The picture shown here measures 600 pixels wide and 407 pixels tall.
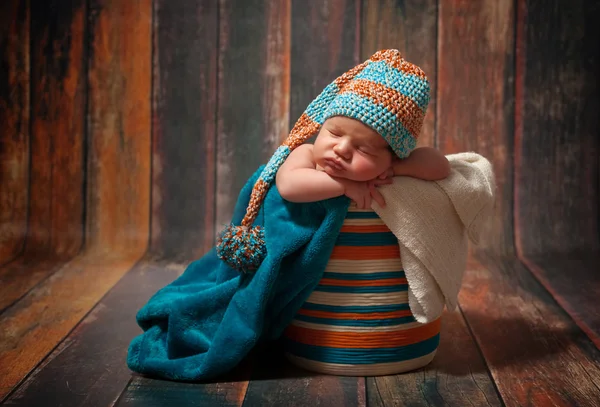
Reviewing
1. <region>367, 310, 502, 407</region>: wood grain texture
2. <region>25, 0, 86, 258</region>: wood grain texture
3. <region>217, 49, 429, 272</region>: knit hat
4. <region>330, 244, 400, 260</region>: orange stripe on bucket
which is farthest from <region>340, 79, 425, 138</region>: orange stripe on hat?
<region>25, 0, 86, 258</region>: wood grain texture

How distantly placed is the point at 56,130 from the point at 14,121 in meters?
0.13

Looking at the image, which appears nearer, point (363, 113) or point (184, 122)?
point (363, 113)

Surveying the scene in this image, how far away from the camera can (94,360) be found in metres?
1.53

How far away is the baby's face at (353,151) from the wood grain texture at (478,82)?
1070 millimetres

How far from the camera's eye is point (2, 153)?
2432 mm

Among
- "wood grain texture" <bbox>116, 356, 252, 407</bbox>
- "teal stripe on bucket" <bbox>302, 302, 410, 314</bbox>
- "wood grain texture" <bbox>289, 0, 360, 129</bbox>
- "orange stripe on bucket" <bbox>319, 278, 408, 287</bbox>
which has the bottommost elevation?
"wood grain texture" <bbox>116, 356, 252, 407</bbox>

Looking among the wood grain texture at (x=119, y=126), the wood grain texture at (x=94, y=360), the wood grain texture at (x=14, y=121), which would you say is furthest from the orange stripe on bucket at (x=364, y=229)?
the wood grain texture at (x=14, y=121)

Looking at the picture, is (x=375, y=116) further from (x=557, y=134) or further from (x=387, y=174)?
(x=557, y=134)

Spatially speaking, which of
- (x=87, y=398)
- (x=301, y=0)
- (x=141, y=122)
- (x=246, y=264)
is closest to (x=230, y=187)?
(x=141, y=122)

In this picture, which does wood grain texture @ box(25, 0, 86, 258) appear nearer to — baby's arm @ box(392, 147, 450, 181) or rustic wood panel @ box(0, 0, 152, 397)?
rustic wood panel @ box(0, 0, 152, 397)

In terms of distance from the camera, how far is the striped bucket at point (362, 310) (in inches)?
55.3

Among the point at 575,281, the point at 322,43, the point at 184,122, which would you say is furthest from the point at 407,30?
the point at 575,281

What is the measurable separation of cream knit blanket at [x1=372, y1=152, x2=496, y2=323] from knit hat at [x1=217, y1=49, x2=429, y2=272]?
9 cm

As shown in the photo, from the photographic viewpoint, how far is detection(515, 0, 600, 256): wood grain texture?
92.0 inches
